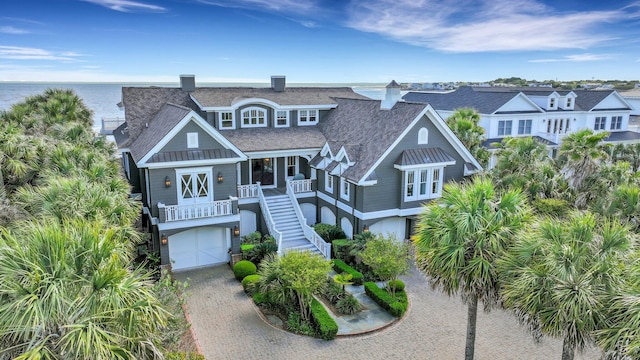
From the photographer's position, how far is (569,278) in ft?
31.7

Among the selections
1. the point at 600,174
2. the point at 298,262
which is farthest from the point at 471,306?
the point at 600,174

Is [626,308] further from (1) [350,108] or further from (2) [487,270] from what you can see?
(1) [350,108]

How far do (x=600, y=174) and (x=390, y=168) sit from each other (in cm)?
1040

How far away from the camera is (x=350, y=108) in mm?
28781

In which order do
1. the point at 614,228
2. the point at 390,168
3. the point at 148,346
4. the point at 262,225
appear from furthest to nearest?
1. the point at 262,225
2. the point at 390,168
3. the point at 614,228
4. the point at 148,346

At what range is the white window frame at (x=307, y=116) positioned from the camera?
29.5 meters

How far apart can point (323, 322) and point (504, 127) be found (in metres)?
30.1

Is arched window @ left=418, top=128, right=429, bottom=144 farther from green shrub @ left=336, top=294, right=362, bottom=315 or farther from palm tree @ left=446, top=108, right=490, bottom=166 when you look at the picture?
green shrub @ left=336, top=294, right=362, bottom=315

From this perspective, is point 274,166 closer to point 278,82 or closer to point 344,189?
point 344,189

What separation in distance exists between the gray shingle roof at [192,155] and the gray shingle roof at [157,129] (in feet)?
2.63

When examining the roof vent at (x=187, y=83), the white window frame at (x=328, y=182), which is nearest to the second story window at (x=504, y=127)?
the white window frame at (x=328, y=182)

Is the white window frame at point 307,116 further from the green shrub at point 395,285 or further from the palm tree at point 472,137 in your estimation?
the green shrub at point 395,285

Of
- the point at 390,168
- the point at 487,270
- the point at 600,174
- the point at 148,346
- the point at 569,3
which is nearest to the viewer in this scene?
the point at 148,346

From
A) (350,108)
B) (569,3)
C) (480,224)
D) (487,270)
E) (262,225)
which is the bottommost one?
(262,225)
